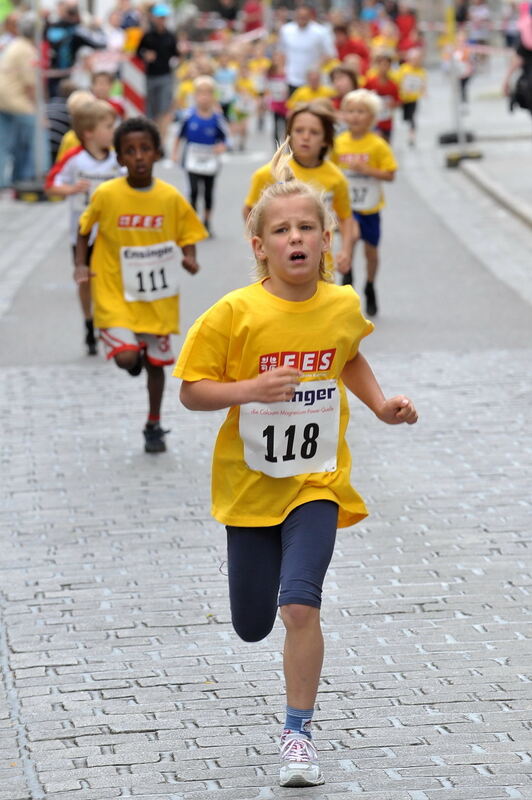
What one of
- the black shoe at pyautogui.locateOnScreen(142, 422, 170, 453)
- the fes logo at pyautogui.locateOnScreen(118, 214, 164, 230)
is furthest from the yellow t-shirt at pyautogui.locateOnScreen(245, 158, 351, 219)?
the black shoe at pyautogui.locateOnScreen(142, 422, 170, 453)

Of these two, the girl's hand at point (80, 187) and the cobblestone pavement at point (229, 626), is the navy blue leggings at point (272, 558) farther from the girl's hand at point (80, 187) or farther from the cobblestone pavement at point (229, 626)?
the girl's hand at point (80, 187)

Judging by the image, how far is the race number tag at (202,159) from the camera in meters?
16.7

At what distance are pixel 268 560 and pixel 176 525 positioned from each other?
2.56 m

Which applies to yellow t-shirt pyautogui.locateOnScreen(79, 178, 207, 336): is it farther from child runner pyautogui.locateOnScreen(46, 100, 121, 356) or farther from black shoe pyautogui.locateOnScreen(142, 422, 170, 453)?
child runner pyautogui.locateOnScreen(46, 100, 121, 356)

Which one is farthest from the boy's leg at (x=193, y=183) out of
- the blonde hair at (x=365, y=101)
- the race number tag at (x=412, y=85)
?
the race number tag at (x=412, y=85)

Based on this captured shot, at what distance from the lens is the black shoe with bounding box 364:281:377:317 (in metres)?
12.2

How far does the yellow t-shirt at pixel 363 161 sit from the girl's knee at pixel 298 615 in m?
7.84

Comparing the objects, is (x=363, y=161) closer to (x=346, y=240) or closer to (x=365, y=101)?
(x=365, y=101)

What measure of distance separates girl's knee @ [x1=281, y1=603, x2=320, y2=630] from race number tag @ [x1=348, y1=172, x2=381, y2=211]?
7963 mm

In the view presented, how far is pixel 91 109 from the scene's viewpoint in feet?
35.1

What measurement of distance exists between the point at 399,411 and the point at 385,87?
18.5 meters

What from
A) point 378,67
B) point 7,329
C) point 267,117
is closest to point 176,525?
point 7,329

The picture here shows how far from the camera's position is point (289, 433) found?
183 inches

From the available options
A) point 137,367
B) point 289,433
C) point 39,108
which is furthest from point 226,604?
point 39,108
